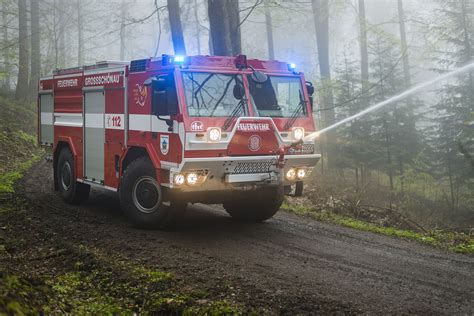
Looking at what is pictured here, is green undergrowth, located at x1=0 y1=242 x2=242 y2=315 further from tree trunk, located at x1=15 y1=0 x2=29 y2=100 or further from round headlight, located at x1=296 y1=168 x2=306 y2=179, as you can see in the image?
tree trunk, located at x1=15 y1=0 x2=29 y2=100

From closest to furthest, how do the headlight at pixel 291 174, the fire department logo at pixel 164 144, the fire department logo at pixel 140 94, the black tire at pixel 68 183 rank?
the fire department logo at pixel 164 144 → the fire department logo at pixel 140 94 → the headlight at pixel 291 174 → the black tire at pixel 68 183

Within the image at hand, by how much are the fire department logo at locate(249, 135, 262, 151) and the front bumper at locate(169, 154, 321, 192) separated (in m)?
0.15

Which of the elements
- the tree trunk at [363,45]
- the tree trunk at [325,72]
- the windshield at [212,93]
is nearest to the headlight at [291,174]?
the windshield at [212,93]

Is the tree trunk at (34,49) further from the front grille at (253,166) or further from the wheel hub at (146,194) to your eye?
the front grille at (253,166)

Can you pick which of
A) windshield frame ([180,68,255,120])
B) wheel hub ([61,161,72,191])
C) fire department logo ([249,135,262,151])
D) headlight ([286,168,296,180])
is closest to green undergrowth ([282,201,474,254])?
headlight ([286,168,296,180])

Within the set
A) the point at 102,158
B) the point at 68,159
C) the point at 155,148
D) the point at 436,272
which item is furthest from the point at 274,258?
the point at 68,159

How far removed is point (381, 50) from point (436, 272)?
13.9 m

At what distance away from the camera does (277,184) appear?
26.7 feet

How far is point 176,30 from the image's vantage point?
18.1m

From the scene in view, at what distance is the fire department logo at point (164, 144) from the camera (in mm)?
7664

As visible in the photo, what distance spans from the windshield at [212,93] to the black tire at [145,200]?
1.34m

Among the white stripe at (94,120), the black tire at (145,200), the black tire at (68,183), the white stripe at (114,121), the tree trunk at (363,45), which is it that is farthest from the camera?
the tree trunk at (363,45)

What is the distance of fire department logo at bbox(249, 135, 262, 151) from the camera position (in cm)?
784

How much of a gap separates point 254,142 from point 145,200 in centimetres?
210
